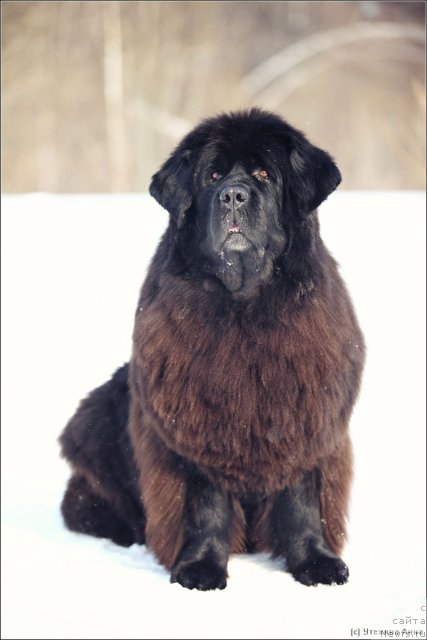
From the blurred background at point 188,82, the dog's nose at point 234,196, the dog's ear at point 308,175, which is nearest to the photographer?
the dog's nose at point 234,196

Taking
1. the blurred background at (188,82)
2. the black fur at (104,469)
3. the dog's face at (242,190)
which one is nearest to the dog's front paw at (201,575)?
the black fur at (104,469)

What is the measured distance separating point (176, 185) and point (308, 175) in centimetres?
47

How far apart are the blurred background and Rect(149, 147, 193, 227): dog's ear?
19.7 ft

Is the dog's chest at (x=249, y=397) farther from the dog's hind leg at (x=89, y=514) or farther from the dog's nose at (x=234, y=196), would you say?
the dog's hind leg at (x=89, y=514)

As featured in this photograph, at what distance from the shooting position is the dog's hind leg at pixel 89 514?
361 cm

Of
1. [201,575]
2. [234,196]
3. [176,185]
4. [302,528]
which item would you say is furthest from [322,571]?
[176,185]

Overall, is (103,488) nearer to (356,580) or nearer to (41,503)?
(41,503)

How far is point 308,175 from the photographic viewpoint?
303 centimetres

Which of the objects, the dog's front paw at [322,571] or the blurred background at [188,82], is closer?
the dog's front paw at [322,571]

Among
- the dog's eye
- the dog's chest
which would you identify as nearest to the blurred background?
the dog's eye

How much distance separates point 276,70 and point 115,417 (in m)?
7.28

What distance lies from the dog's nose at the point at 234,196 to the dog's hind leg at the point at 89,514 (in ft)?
4.75

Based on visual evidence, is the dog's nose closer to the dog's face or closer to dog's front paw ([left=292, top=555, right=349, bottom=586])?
the dog's face

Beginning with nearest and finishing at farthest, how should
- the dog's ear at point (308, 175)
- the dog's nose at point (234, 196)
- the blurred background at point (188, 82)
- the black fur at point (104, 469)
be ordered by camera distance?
1. the dog's nose at point (234, 196)
2. the dog's ear at point (308, 175)
3. the black fur at point (104, 469)
4. the blurred background at point (188, 82)
